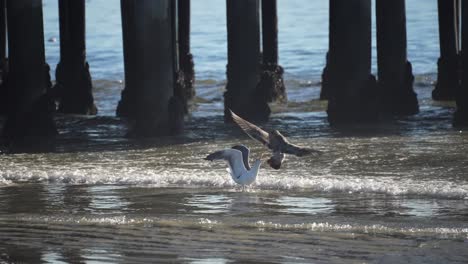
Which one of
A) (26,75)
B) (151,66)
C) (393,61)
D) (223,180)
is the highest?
(151,66)

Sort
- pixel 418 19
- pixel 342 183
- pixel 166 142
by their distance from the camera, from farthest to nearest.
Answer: pixel 418 19, pixel 166 142, pixel 342 183

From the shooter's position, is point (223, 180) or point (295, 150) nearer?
point (295, 150)

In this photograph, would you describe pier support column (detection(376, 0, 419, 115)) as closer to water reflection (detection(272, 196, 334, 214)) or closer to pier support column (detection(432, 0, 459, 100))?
pier support column (detection(432, 0, 459, 100))

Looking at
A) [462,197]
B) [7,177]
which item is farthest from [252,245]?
[7,177]

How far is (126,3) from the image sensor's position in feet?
49.1

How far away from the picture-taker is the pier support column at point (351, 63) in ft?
44.6

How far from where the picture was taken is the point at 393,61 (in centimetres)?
1536

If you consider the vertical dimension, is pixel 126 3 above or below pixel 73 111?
above

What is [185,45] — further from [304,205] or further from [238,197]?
[304,205]

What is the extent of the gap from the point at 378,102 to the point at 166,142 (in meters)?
2.46

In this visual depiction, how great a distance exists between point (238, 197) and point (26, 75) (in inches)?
155

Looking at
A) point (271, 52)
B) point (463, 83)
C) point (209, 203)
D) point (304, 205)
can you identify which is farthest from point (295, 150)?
point (271, 52)

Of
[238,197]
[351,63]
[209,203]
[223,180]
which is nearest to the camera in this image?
[209,203]

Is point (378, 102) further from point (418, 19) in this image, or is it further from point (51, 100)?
point (418, 19)
